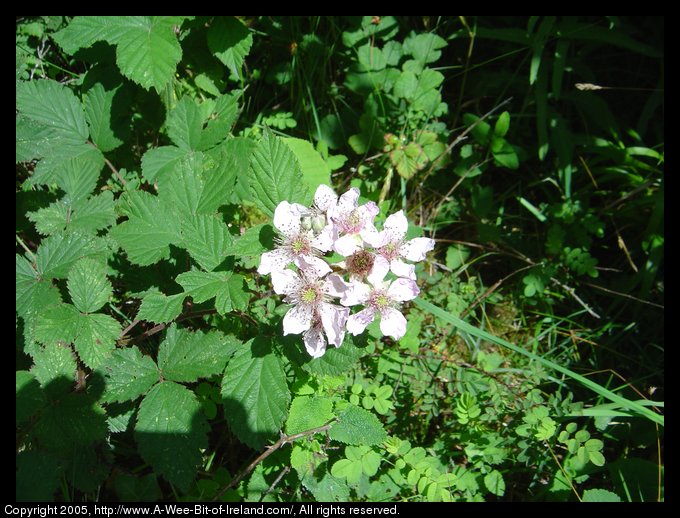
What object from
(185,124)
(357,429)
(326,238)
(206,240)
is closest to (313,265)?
(326,238)

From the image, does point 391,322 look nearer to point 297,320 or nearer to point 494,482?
point 297,320

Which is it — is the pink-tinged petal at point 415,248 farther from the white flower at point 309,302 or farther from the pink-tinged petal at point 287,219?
the pink-tinged petal at point 287,219

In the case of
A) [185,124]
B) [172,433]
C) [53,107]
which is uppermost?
[53,107]

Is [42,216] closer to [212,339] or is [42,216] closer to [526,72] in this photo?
[212,339]

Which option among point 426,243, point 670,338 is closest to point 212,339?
point 426,243

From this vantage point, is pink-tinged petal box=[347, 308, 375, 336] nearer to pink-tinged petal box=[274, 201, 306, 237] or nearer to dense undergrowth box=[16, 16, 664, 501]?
dense undergrowth box=[16, 16, 664, 501]

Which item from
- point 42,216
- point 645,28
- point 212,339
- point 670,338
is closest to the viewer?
point 212,339
